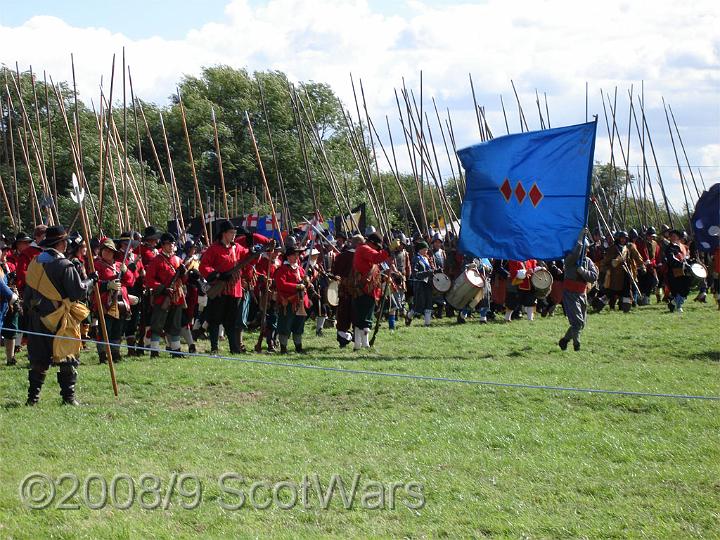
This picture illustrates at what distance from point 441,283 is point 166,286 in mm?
7050

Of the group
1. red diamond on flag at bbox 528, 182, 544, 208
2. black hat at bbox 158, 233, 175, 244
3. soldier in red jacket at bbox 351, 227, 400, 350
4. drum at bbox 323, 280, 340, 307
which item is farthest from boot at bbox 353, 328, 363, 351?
red diamond on flag at bbox 528, 182, 544, 208

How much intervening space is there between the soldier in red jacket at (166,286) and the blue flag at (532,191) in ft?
13.8

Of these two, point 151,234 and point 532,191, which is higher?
point 151,234

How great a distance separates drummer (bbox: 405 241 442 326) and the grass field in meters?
5.70

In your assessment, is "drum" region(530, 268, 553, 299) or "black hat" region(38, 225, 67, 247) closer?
"black hat" region(38, 225, 67, 247)

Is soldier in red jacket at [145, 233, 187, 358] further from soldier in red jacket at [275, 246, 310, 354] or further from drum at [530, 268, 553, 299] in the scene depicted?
drum at [530, 268, 553, 299]

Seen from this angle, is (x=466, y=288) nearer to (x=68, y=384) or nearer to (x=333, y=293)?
(x=333, y=293)

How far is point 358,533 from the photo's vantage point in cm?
625

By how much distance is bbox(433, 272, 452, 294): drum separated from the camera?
769 inches

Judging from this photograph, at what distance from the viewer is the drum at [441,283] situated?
1954cm

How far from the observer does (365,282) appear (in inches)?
599

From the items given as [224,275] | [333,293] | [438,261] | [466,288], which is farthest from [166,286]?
[438,261]

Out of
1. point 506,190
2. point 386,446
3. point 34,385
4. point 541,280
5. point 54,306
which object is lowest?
point 386,446

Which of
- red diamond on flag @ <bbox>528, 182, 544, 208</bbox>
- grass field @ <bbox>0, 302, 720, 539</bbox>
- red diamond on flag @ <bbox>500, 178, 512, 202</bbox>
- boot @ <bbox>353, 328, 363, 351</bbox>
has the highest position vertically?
red diamond on flag @ <bbox>500, 178, 512, 202</bbox>
